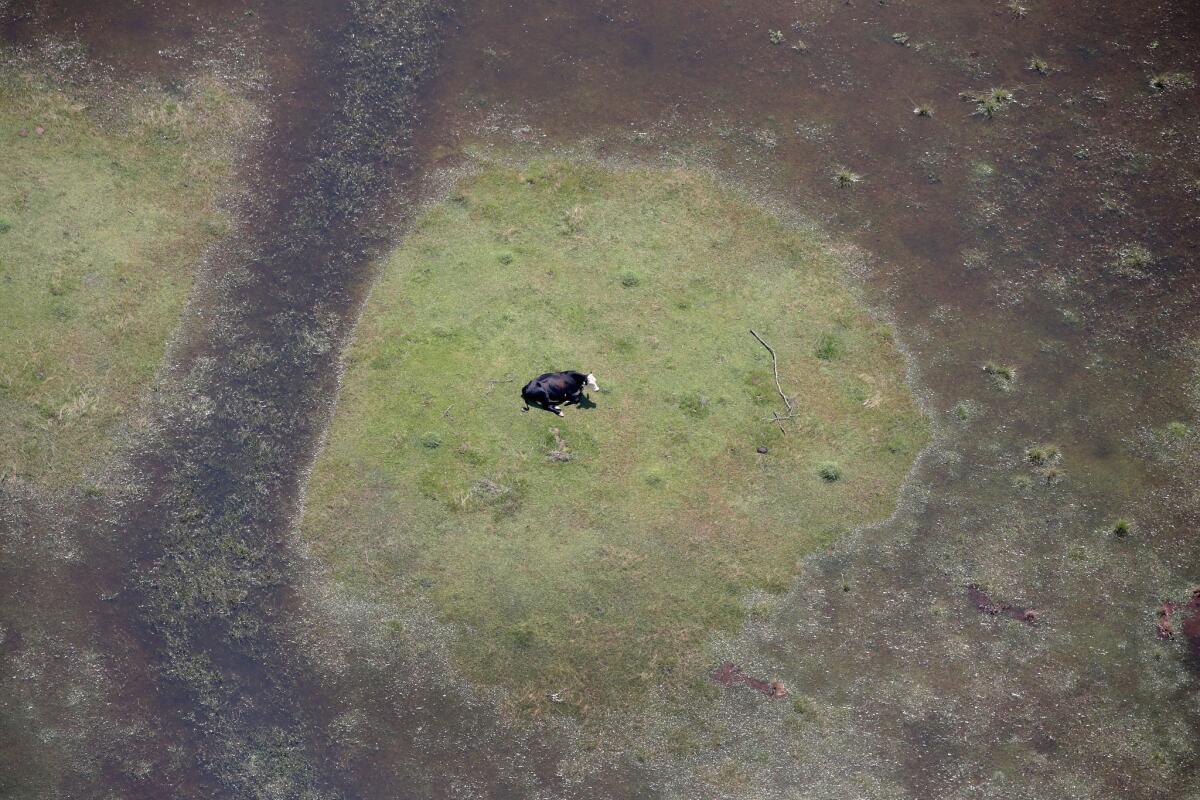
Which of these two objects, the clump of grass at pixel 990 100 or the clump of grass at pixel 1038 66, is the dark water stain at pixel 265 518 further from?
the clump of grass at pixel 1038 66

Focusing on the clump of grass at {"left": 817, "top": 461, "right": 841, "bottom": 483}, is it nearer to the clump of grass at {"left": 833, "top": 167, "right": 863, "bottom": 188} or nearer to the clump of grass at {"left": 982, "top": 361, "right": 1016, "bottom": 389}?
the clump of grass at {"left": 982, "top": 361, "right": 1016, "bottom": 389}

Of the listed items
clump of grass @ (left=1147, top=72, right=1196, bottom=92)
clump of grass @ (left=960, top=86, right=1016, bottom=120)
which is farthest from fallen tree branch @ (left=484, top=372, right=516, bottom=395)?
clump of grass @ (left=1147, top=72, right=1196, bottom=92)

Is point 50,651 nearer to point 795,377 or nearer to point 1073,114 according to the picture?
point 795,377

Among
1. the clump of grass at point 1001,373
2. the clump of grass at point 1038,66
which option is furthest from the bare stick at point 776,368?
the clump of grass at point 1038,66

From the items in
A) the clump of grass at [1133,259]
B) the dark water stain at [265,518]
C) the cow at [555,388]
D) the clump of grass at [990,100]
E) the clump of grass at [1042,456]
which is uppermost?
the clump of grass at [990,100]

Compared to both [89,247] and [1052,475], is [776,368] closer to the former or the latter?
[1052,475]

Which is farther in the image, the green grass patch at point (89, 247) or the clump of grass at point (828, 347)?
the clump of grass at point (828, 347)
